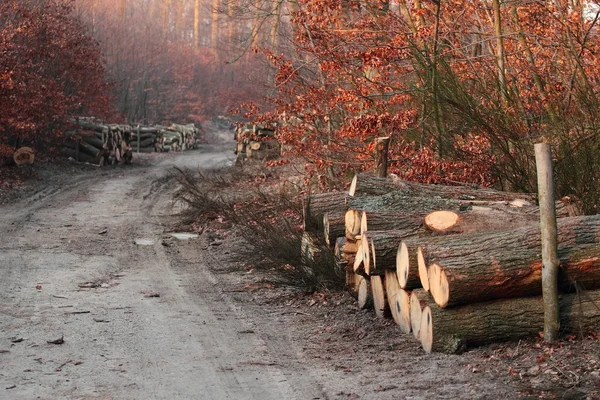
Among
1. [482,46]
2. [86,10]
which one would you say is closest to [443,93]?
[482,46]

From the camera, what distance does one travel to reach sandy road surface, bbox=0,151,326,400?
6059 mm

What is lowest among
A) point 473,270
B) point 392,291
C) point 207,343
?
point 207,343

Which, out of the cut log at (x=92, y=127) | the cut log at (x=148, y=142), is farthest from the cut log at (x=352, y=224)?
the cut log at (x=148, y=142)

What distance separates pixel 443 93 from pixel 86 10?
136ft

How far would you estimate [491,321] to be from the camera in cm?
664

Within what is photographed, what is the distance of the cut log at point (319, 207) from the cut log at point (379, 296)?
6.16 ft

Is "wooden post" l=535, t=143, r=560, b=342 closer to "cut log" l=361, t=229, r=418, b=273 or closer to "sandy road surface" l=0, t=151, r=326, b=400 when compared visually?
"cut log" l=361, t=229, r=418, b=273

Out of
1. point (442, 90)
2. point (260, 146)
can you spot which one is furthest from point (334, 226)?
point (260, 146)

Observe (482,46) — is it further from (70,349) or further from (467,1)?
(70,349)

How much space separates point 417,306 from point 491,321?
69 centimetres

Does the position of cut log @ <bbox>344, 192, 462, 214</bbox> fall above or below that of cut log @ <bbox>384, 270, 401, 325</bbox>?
above

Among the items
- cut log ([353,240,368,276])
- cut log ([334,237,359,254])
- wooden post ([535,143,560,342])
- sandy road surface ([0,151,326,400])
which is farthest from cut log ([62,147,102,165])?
wooden post ([535,143,560,342])

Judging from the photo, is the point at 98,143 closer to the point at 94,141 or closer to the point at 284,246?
the point at 94,141

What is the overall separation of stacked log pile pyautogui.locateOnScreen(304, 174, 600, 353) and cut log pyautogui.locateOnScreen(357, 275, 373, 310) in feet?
0.69
